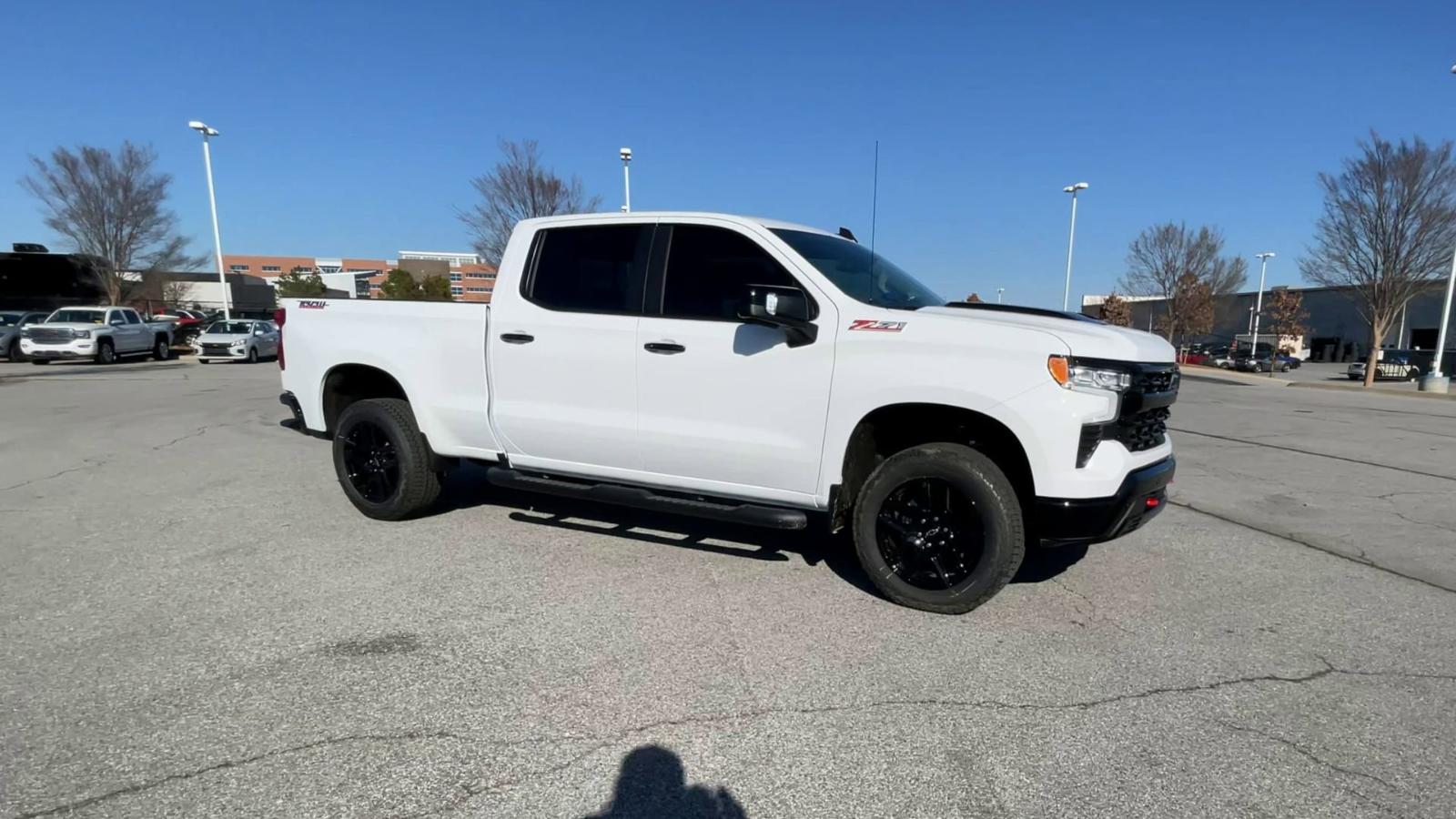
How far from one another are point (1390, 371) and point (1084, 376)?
43450 mm

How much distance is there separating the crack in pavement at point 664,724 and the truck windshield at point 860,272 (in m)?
1.97

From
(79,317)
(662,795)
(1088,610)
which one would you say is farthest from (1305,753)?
(79,317)

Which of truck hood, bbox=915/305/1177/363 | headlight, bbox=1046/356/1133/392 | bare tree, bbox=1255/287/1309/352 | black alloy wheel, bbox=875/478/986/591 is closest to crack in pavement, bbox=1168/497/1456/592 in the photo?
truck hood, bbox=915/305/1177/363

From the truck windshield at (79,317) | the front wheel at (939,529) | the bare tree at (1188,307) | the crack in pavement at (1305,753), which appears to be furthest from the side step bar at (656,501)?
the bare tree at (1188,307)

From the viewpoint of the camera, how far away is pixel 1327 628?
3766 millimetres

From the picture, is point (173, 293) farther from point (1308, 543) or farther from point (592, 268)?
point (1308, 543)

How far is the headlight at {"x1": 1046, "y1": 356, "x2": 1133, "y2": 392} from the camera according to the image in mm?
3404

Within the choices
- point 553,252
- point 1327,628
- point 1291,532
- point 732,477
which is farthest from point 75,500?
point 1291,532

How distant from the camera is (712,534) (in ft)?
16.9

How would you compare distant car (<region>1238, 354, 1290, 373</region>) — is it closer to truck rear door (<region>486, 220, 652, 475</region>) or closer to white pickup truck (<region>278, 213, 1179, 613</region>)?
white pickup truck (<region>278, 213, 1179, 613</region>)

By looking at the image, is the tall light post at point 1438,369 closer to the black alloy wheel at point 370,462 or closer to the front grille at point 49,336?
the black alloy wheel at point 370,462

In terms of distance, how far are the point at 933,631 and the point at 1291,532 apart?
372cm

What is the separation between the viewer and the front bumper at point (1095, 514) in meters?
3.46

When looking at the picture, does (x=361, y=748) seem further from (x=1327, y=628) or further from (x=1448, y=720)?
(x=1327, y=628)
